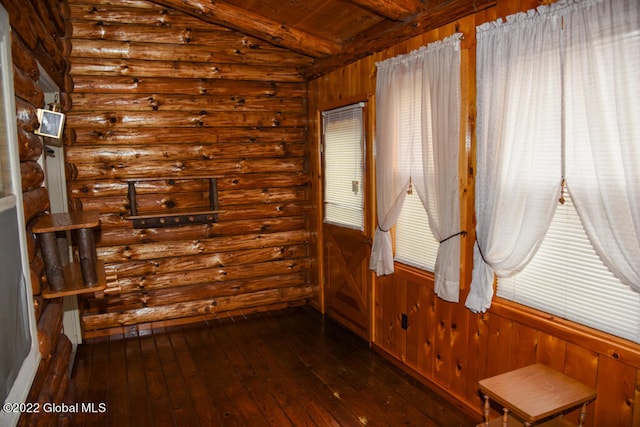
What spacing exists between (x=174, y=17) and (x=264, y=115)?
1.35 metres

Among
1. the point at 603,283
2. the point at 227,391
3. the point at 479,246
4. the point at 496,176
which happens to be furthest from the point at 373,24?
the point at 227,391

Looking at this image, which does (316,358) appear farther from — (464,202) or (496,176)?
(496,176)

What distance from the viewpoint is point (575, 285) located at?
2393 millimetres

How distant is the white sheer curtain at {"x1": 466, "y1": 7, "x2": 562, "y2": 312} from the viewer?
7.81 feet

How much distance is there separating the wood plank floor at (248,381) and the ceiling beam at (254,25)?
9.68ft

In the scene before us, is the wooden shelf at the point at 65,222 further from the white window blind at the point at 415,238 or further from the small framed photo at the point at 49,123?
the white window blind at the point at 415,238

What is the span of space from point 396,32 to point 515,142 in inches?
61.5

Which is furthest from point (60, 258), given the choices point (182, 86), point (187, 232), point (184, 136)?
point (182, 86)

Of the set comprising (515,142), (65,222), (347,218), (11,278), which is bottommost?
(347,218)

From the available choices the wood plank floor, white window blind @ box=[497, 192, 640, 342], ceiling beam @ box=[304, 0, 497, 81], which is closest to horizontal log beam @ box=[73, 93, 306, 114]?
ceiling beam @ box=[304, 0, 497, 81]

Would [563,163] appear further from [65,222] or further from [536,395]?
[65,222]

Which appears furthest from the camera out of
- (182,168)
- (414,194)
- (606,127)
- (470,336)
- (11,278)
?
(182,168)

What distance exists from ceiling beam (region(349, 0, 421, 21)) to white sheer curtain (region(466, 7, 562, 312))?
0.79 meters

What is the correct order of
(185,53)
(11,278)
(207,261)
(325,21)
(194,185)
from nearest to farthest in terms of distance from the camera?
(11,278) → (325,21) → (185,53) → (194,185) → (207,261)
